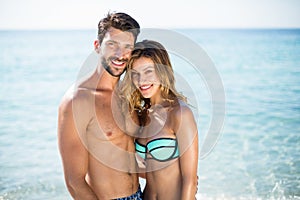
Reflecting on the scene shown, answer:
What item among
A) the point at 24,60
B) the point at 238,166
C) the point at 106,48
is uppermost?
the point at 106,48

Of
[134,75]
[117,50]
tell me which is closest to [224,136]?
[134,75]

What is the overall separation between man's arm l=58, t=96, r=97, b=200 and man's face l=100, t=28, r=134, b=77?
1.48ft

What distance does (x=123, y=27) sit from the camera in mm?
3023

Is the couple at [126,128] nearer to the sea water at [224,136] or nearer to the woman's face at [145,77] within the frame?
the woman's face at [145,77]

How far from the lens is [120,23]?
9.89 ft

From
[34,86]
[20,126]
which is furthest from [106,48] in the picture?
[34,86]

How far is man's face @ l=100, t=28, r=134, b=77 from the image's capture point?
304 cm

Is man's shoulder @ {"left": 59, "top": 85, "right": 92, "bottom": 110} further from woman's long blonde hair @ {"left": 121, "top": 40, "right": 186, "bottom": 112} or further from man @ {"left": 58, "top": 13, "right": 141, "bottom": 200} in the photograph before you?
woman's long blonde hair @ {"left": 121, "top": 40, "right": 186, "bottom": 112}

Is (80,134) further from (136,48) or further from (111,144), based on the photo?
(136,48)

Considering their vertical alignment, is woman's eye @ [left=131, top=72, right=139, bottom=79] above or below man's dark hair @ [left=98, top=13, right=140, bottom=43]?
below

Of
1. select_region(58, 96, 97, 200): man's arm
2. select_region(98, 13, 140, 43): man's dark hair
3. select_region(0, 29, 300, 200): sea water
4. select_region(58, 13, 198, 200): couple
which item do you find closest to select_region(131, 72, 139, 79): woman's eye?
select_region(58, 13, 198, 200): couple

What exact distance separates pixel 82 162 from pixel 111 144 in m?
0.25

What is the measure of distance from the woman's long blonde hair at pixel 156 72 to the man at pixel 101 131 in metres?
0.08

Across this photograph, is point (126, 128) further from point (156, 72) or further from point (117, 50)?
point (117, 50)
